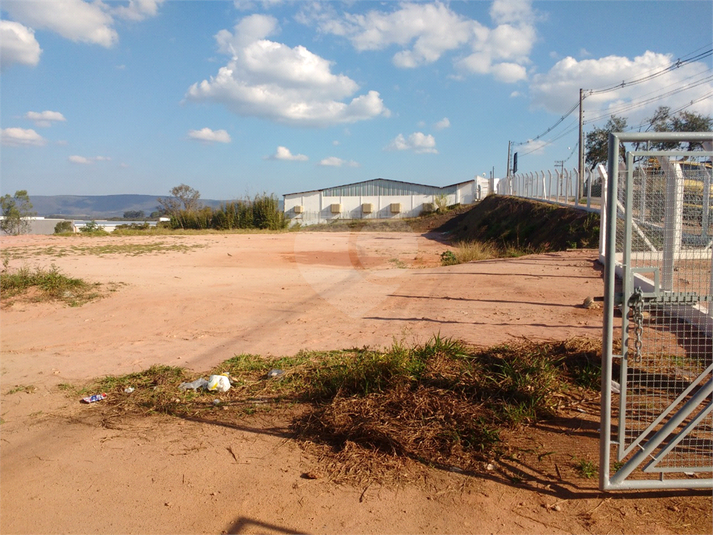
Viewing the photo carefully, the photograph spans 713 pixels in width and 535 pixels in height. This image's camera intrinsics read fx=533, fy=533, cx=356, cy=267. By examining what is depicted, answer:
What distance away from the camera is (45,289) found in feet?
30.8

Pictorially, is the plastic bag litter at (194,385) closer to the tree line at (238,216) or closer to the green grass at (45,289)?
the green grass at (45,289)

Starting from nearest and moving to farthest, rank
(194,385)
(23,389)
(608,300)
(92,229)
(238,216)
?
(608,300) → (194,385) → (23,389) → (92,229) → (238,216)

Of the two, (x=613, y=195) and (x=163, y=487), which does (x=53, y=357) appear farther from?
(x=613, y=195)

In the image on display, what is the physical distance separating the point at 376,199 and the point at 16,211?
100 feet

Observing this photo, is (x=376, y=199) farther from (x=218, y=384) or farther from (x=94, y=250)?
(x=218, y=384)

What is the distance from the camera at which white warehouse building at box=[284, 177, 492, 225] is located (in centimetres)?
5231

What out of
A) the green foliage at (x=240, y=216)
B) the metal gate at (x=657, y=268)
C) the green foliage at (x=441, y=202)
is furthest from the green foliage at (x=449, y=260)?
the green foliage at (x=441, y=202)

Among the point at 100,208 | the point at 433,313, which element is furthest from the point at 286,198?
the point at 100,208

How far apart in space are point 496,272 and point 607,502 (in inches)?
331

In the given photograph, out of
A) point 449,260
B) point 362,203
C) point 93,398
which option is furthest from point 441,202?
point 93,398

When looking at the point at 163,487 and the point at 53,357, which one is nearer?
→ the point at 163,487

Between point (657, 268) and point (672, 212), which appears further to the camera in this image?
point (672, 212)

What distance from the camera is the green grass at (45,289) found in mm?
9156

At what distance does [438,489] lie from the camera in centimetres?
304
